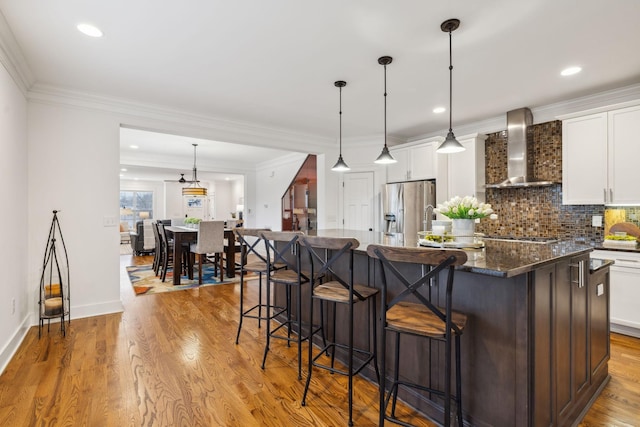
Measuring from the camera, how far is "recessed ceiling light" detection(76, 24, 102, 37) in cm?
224

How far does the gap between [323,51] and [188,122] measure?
2.41m

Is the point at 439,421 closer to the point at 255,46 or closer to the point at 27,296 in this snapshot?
the point at 255,46

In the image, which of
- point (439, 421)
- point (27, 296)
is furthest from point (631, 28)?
point (27, 296)

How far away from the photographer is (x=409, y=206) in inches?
184

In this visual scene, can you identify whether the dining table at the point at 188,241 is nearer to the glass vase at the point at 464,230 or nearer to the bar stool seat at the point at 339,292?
the bar stool seat at the point at 339,292

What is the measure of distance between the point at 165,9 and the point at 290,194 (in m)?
5.56

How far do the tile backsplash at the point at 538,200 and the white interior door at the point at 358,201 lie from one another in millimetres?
1802

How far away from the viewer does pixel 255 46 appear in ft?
8.23

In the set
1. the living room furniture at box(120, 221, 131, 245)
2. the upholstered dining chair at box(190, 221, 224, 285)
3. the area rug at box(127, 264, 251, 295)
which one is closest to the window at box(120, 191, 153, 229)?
the living room furniture at box(120, 221, 131, 245)

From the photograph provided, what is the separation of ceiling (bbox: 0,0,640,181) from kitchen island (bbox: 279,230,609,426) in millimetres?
1669

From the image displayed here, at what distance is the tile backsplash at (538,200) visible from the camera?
3.64 metres

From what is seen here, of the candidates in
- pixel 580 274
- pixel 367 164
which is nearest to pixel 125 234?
pixel 367 164

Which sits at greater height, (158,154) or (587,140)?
(158,154)

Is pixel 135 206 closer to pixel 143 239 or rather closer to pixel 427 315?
pixel 143 239
